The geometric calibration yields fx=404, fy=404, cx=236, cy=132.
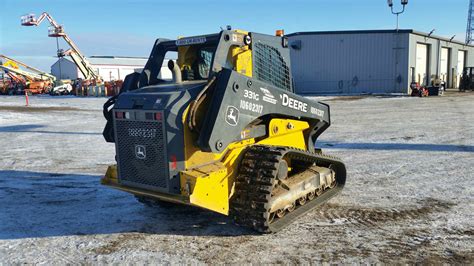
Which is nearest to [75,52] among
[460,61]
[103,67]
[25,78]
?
[25,78]

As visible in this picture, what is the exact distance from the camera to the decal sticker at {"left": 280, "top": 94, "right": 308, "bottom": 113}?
5.40m

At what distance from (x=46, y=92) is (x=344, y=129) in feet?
145

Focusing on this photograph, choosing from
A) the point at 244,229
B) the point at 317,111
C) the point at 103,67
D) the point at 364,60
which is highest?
the point at 103,67

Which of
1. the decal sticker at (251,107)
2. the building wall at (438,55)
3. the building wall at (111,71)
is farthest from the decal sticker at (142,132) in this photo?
the building wall at (111,71)

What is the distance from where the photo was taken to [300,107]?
19.0 ft

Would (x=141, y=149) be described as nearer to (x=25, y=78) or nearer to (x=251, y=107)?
(x=251, y=107)

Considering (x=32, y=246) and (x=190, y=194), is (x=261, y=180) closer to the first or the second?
(x=190, y=194)

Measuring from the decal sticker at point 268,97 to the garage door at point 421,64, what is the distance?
33.8 meters

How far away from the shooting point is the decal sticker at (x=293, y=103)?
5405mm

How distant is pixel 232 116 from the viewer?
183 inches

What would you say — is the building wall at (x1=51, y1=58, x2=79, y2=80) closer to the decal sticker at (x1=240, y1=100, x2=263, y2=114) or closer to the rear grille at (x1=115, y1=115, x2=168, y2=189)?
the rear grille at (x1=115, y1=115, x2=168, y2=189)

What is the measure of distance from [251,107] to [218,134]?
0.63 metres

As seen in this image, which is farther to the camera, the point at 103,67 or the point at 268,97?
the point at 103,67

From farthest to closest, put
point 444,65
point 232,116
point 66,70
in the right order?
point 66,70
point 444,65
point 232,116
